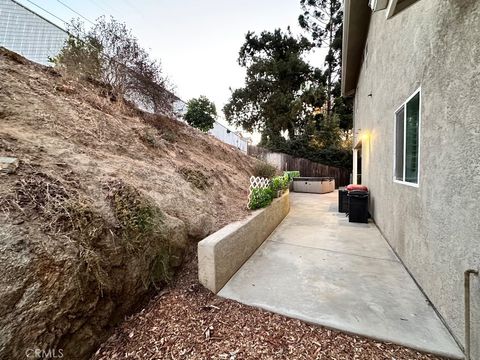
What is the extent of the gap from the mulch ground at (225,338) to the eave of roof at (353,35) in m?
7.83

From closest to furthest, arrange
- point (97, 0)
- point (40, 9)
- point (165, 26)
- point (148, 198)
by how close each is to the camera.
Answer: point (148, 198)
point (40, 9)
point (97, 0)
point (165, 26)

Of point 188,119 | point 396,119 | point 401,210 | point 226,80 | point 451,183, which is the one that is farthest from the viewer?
point 226,80

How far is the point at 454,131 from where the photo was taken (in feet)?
6.50

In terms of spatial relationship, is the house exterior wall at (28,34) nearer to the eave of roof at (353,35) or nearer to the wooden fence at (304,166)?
the eave of roof at (353,35)

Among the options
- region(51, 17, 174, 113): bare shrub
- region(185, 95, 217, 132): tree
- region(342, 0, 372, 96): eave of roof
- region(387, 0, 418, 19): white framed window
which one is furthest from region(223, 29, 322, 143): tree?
region(387, 0, 418, 19): white framed window

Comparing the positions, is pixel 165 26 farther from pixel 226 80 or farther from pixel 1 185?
pixel 226 80

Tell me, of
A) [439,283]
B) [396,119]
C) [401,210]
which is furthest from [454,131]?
[396,119]

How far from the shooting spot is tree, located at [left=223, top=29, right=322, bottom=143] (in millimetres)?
18812

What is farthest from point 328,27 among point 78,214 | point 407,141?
point 78,214

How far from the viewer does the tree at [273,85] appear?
18.8 meters

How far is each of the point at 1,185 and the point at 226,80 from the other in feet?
69.6

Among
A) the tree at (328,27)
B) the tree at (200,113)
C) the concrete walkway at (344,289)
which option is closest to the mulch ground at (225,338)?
the concrete walkway at (344,289)

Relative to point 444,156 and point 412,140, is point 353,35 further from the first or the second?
point 444,156

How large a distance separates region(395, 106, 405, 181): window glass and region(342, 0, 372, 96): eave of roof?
173 inches
